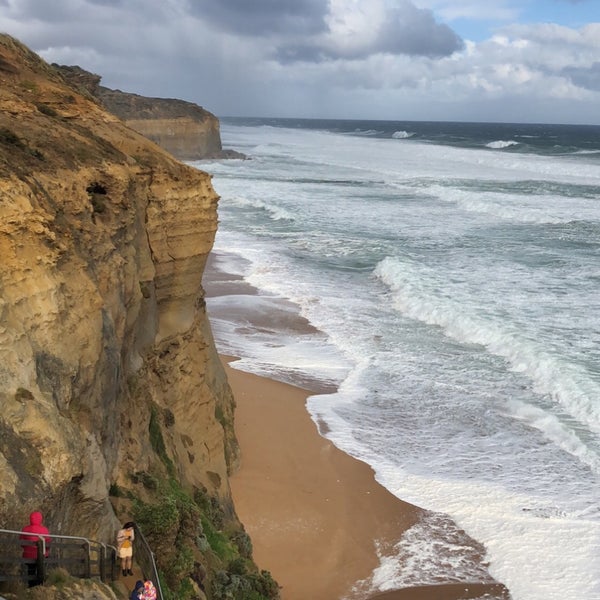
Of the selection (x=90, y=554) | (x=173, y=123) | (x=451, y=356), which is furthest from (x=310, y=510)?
(x=173, y=123)

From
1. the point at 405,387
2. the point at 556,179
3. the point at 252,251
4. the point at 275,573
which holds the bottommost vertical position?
the point at 275,573

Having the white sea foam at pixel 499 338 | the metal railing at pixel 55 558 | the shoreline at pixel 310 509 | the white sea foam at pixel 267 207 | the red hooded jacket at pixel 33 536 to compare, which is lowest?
the shoreline at pixel 310 509

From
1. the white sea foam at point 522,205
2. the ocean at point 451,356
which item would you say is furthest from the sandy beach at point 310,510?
the white sea foam at point 522,205

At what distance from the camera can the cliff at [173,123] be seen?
83125 mm

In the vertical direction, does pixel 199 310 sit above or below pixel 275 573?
above

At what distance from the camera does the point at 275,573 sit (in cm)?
1191

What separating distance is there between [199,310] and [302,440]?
176 inches

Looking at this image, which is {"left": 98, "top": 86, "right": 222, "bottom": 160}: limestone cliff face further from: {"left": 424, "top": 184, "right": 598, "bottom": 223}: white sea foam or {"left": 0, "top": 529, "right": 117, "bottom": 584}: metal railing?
{"left": 0, "top": 529, "right": 117, "bottom": 584}: metal railing

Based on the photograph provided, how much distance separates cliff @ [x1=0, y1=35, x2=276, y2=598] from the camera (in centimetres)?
661

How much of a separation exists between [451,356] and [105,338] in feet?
47.9

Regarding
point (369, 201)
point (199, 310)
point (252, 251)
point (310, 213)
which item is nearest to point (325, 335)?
point (199, 310)

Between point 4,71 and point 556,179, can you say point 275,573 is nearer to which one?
point 4,71

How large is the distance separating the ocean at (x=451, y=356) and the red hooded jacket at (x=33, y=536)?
288 inches

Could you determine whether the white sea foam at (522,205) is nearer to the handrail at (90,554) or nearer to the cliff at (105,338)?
the cliff at (105,338)
